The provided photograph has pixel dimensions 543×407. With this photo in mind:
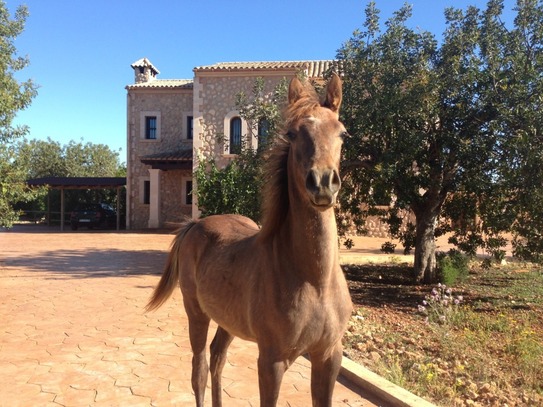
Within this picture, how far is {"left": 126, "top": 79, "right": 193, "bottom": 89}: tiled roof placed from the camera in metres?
21.1

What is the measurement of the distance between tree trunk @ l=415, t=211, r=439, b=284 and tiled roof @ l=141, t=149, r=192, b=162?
13.8 m

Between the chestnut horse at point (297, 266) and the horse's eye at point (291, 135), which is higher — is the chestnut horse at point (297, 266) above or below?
below

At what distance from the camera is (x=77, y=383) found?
11.9 feet

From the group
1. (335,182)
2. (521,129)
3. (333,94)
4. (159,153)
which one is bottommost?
(335,182)

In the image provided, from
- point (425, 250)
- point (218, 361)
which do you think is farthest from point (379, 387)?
point (425, 250)

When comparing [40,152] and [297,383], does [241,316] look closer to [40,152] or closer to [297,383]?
[297,383]

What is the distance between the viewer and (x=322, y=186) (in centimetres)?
154

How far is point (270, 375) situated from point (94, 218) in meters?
23.1

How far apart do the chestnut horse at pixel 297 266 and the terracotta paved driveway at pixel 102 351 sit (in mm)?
1547

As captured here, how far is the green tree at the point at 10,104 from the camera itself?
763 cm

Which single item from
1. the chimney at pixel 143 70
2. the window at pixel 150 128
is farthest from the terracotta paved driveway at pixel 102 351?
the chimney at pixel 143 70

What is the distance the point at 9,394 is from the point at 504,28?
9901 millimetres

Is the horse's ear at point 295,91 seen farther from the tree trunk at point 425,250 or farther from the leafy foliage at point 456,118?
the tree trunk at point 425,250

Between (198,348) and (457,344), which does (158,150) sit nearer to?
(457,344)
